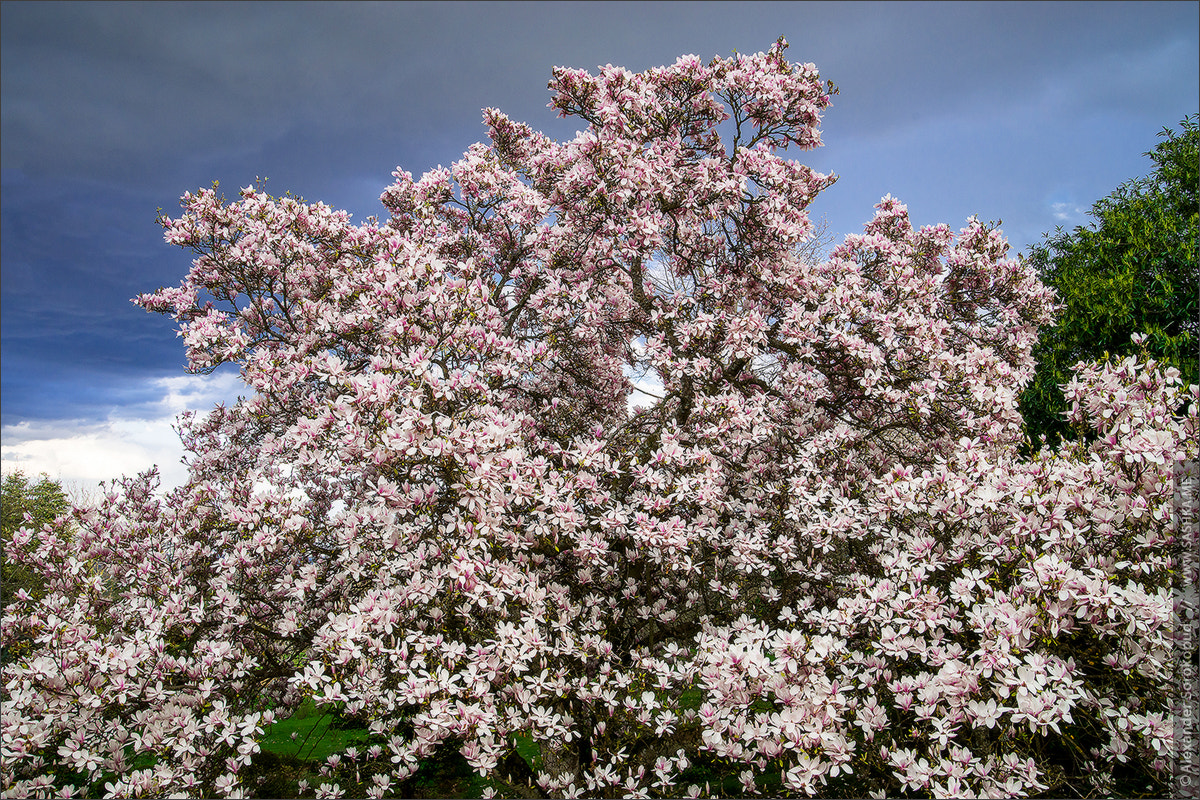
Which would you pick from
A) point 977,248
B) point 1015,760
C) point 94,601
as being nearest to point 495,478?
point 1015,760

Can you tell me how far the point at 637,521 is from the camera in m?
5.93

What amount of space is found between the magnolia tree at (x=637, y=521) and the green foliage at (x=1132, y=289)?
464 centimetres

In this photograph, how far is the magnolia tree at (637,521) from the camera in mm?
4891

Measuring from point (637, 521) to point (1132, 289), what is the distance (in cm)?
1205

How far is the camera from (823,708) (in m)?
4.86

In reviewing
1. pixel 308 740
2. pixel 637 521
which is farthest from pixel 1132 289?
pixel 308 740

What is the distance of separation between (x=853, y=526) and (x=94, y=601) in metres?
8.02

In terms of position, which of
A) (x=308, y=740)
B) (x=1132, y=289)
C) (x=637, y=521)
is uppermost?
(x=1132, y=289)

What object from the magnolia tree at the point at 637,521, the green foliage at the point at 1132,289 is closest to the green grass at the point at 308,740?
the magnolia tree at the point at 637,521

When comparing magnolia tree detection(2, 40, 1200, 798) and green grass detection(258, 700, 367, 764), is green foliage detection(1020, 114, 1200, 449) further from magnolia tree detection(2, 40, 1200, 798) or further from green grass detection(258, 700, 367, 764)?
green grass detection(258, 700, 367, 764)

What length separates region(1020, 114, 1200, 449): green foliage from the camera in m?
11.5

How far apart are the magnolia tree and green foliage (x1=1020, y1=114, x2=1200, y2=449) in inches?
183

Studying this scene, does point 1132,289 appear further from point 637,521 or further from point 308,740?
point 308,740

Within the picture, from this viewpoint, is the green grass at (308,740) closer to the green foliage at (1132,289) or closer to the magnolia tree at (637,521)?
the magnolia tree at (637,521)
